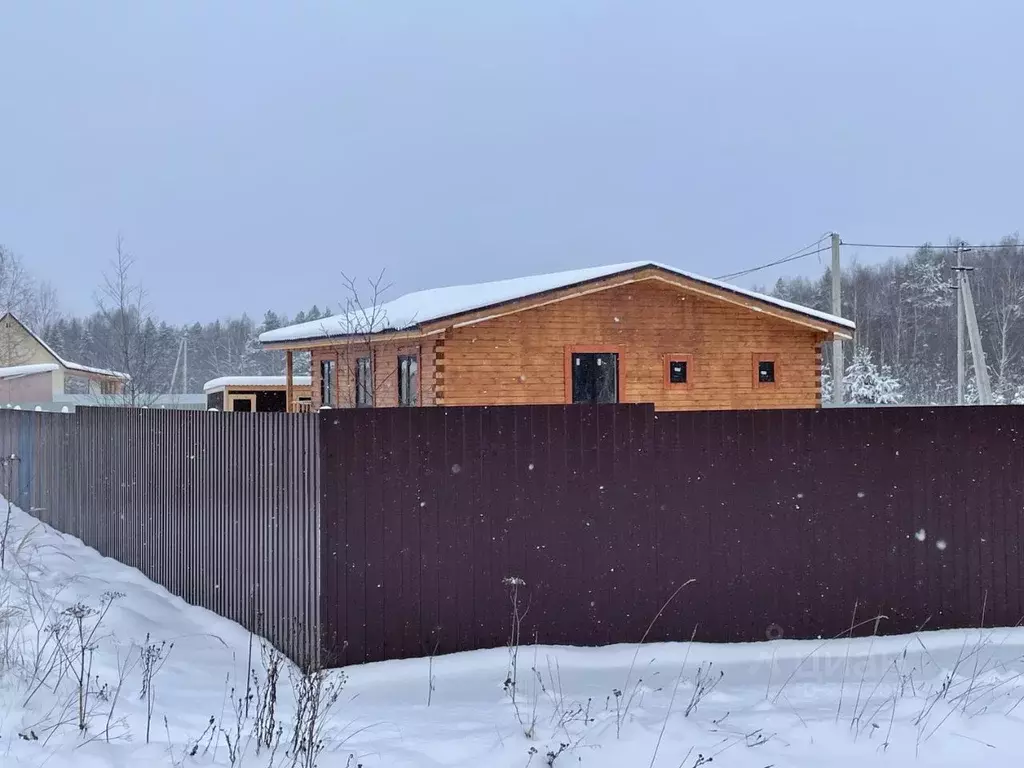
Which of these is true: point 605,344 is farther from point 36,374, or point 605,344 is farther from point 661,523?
point 36,374

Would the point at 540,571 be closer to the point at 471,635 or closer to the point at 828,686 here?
the point at 471,635

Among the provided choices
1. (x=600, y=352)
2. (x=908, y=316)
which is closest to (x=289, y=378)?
(x=600, y=352)

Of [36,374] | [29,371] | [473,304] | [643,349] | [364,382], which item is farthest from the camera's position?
[36,374]

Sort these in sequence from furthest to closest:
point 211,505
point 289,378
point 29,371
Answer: point 29,371 < point 289,378 < point 211,505

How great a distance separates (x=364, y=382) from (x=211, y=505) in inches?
451

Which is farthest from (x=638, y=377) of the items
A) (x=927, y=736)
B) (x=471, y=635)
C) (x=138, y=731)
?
(x=138, y=731)

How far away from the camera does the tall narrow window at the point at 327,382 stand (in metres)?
20.7

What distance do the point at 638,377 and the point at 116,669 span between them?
11.8 metres

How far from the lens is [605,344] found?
52.2 ft

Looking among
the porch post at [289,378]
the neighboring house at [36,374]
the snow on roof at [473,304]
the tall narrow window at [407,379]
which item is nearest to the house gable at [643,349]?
the snow on roof at [473,304]

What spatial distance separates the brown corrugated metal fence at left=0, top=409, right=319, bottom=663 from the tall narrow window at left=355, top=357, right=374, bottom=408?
7.77 metres

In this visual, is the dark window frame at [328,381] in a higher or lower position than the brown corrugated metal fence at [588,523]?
higher

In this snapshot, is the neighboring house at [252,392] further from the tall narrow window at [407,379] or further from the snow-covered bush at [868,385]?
the snow-covered bush at [868,385]

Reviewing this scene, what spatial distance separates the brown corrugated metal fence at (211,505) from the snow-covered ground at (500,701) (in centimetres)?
37
